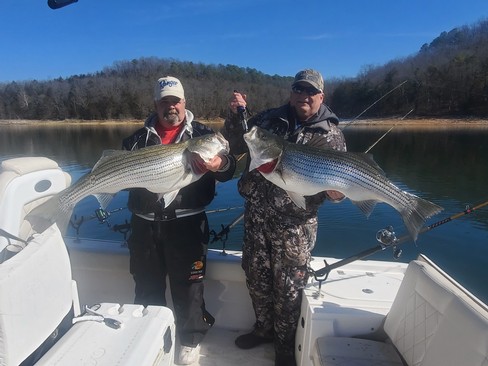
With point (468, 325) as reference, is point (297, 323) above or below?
below

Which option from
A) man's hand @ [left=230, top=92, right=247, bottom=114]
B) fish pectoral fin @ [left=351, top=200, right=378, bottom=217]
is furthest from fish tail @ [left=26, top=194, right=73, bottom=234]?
fish pectoral fin @ [left=351, top=200, right=378, bottom=217]

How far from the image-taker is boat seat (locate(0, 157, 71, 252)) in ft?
7.66

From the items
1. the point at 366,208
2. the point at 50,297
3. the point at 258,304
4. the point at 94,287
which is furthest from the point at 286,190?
the point at 94,287

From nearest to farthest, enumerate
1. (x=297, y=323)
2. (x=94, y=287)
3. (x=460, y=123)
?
(x=297, y=323), (x=94, y=287), (x=460, y=123)

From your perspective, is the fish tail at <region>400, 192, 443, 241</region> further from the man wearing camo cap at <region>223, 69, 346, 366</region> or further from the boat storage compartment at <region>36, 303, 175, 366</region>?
the boat storage compartment at <region>36, 303, 175, 366</region>

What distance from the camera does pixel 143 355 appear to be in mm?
2312

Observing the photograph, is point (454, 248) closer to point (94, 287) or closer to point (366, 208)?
point (366, 208)

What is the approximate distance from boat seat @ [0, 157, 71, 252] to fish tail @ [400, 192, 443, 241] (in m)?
2.73

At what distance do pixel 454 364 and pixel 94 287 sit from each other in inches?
139

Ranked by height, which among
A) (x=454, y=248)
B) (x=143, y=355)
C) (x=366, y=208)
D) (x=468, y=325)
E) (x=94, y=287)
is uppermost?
(x=366, y=208)

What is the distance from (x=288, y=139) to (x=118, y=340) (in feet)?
6.94

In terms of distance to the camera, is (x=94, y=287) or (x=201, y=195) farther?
(x=94, y=287)

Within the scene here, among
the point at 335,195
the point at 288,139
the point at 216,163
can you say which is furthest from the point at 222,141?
the point at 335,195

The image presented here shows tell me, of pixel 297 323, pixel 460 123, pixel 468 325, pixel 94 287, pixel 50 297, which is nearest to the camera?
pixel 468 325
